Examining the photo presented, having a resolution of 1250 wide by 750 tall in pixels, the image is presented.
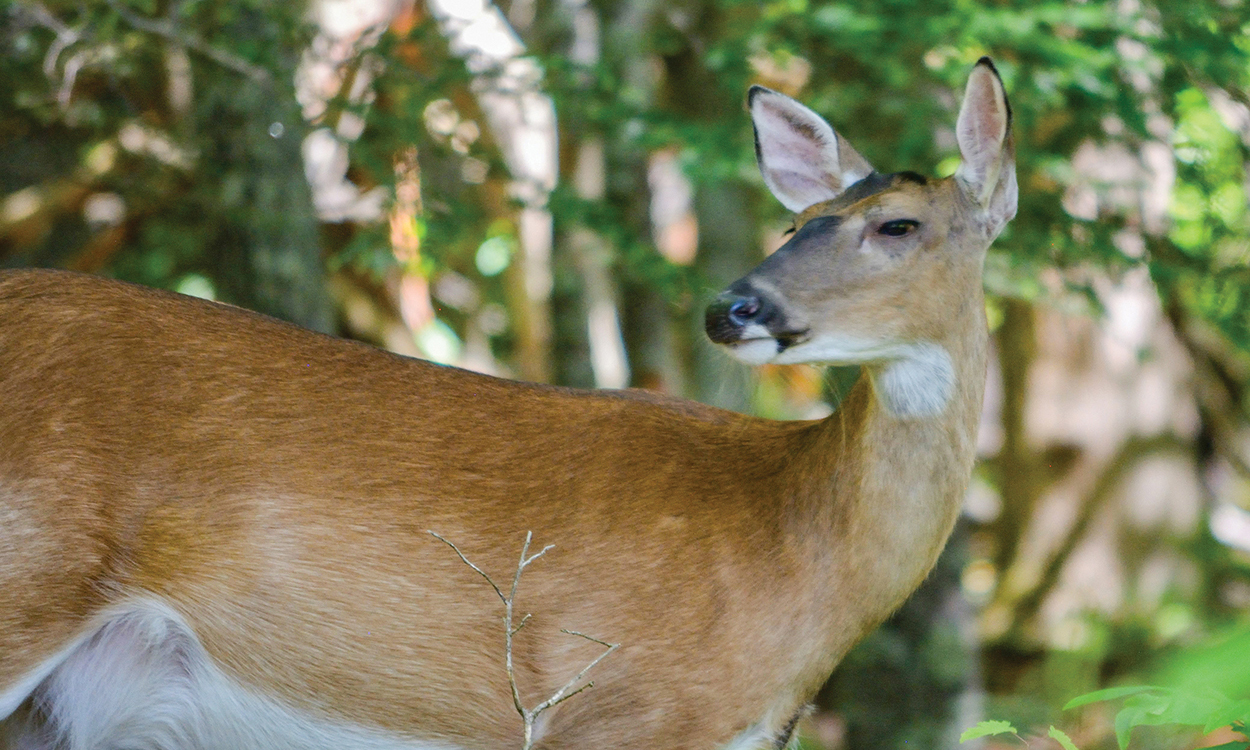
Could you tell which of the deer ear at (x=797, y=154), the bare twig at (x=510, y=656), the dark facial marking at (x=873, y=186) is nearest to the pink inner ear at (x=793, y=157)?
the deer ear at (x=797, y=154)

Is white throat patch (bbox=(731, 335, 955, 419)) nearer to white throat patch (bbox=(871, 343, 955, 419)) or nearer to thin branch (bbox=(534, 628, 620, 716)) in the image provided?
white throat patch (bbox=(871, 343, 955, 419))

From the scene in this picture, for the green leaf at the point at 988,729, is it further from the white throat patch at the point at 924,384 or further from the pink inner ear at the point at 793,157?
the pink inner ear at the point at 793,157

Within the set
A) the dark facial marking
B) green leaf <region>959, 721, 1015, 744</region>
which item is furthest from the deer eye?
green leaf <region>959, 721, 1015, 744</region>

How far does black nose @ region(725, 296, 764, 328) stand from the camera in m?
3.81

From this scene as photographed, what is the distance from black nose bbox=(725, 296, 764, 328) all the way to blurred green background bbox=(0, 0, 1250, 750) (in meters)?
0.38

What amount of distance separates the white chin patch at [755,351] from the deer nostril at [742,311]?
0.20 feet

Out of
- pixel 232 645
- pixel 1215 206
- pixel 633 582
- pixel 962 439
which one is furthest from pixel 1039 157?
pixel 232 645

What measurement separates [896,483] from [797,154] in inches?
53.4

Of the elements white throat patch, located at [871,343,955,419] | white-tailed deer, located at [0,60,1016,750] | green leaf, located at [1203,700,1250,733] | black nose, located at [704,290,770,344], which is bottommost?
white-tailed deer, located at [0,60,1016,750]

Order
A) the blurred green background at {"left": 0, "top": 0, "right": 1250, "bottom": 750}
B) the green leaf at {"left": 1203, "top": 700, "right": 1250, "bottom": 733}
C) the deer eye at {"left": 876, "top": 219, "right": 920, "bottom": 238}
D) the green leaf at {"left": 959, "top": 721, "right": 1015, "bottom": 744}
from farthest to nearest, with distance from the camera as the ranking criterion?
the blurred green background at {"left": 0, "top": 0, "right": 1250, "bottom": 750} → the deer eye at {"left": 876, "top": 219, "right": 920, "bottom": 238} → the green leaf at {"left": 959, "top": 721, "right": 1015, "bottom": 744} → the green leaf at {"left": 1203, "top": 700, "right": 1250, "bottom": 733}

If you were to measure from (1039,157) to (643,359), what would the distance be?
13.2 ft

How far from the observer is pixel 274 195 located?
21.6 ft

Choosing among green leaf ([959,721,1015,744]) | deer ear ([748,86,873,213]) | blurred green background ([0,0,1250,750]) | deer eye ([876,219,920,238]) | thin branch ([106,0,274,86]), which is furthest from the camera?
blurred green background ([0,0,1250,750])

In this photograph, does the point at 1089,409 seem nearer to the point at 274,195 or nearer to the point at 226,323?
the point at 274,195
